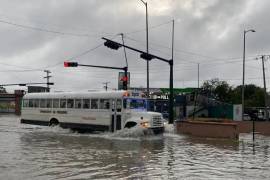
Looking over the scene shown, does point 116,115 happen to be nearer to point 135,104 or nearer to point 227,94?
point 135,104

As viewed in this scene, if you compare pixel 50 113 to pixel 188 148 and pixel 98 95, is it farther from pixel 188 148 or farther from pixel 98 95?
pixel 188 148

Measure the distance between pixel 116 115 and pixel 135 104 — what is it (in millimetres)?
1302

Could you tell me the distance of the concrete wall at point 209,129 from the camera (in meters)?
28.2

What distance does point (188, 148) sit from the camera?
70.3 ft

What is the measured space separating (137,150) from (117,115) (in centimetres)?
833

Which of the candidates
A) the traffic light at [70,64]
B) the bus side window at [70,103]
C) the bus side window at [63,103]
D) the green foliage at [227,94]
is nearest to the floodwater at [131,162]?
the bus side window at [70,103]

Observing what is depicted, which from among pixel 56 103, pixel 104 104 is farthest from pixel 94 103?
pixel 56 103

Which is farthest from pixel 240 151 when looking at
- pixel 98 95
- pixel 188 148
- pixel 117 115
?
pixel 98 95

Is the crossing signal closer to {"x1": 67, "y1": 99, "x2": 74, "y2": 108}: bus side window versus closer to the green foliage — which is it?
{"x1": 67, "y1": 99, "x2": 74, "y2": 108}: bus side window

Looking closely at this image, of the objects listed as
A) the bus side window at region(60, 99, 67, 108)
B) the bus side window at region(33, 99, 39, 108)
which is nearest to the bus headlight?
the bus side window at region(60, 99, 67, 108)

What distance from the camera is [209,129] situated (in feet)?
96.6

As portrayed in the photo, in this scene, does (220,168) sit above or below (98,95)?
below

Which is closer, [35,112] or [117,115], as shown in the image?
[117,115]

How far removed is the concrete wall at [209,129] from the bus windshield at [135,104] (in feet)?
12.6
